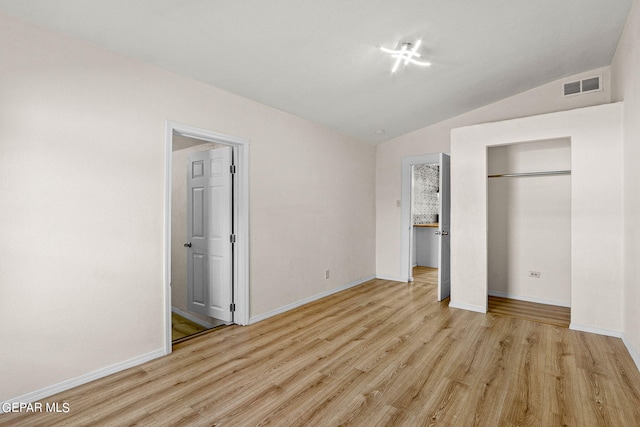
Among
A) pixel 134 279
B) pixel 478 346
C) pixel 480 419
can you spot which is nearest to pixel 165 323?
pixel 134 279

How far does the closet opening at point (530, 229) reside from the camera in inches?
172

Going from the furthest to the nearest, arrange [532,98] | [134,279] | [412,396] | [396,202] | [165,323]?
[396,202], [532,98], [165,323], [134,279], [412,396]

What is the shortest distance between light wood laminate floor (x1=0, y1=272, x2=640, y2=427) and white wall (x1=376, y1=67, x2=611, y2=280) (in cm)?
238

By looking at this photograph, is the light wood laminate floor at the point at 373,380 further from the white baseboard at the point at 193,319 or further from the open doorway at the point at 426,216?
the open doorway at the point at 426,216

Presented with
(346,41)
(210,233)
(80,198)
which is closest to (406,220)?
(210,233)

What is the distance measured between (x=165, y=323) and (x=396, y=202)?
4267mm

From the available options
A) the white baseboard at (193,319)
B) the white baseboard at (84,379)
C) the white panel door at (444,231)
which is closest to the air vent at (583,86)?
the white panel door at (444,231)

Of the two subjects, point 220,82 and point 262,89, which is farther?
point 262,89

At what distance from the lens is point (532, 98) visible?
446 cm

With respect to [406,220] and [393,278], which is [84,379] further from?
[406,220]

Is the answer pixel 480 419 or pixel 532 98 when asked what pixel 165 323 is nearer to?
pixel 480 419

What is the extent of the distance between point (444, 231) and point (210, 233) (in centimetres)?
328

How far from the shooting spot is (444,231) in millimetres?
4691

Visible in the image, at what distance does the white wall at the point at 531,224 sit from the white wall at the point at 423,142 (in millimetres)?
510
